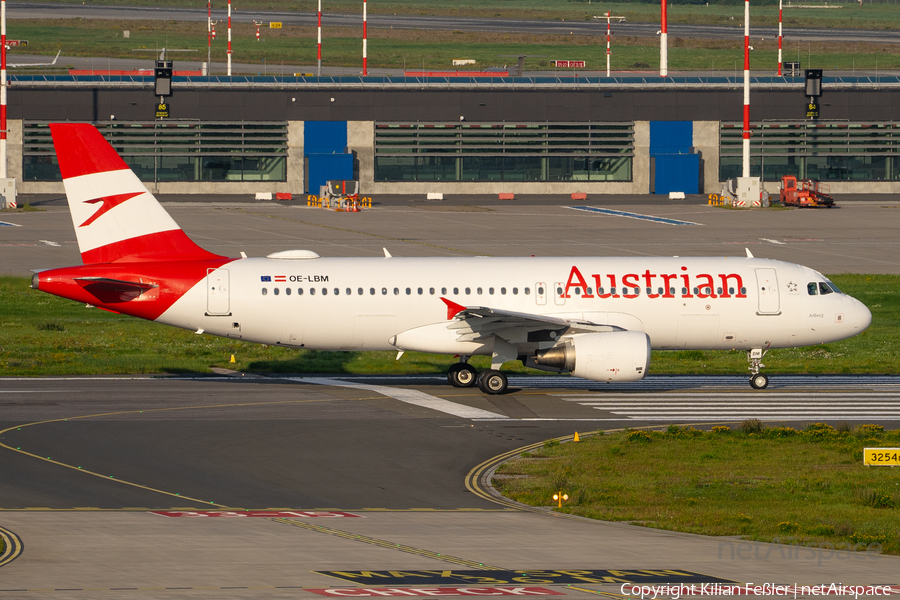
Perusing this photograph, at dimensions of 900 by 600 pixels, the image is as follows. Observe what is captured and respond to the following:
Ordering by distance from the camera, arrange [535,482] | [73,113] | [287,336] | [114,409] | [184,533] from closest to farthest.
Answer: [184,533] < [535,482] < [114,409] < [287,336] < [73,113]

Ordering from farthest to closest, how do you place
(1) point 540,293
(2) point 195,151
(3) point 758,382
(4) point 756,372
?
1. (2) point 195,151
2. (4) point 756,372
3. (3) point 758,382
4. (1) point 540,293

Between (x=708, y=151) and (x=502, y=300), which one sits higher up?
(x=708, y=151)

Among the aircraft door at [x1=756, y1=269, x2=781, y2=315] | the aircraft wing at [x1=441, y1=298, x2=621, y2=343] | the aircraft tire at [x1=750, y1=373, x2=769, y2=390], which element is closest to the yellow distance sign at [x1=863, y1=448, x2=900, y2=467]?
the aircraft wing at [x1=441, y1=298, x2=621, y2=343]

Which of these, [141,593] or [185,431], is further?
[185,431]

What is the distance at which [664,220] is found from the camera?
3610 inches

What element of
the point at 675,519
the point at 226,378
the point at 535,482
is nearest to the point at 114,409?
the point at 226,378

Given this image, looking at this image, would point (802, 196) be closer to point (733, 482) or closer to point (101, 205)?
point (101, 205)

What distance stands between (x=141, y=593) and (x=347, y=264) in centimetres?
2297

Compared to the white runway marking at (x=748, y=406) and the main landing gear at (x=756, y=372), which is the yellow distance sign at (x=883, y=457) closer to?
the white runway marking at (x=748, y=406)

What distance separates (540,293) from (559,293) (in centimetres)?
61

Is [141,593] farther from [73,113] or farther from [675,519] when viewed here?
[73,113]

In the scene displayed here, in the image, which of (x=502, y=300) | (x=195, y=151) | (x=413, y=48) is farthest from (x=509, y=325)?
(x=413, y=48)

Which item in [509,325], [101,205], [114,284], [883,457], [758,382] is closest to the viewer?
[883,457]

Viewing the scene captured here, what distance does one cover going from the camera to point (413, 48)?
183m
